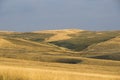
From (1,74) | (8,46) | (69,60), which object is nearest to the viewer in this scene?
(1,74)

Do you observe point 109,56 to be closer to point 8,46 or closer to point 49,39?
point 8,46

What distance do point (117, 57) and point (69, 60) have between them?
1279 cm

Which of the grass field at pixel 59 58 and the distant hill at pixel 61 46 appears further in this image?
the distant hill at pixel 61 46

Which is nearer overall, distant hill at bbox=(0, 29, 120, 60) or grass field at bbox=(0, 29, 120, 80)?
grass field at bbox=(0, 29, 120, 80)

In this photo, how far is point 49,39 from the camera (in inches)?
5940

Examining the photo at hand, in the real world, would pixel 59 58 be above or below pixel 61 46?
below

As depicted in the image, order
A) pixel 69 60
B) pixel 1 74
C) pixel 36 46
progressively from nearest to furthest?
pixel 1 74 < pixel 69 60 < pixel 36 46

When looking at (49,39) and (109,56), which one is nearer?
(109,56)

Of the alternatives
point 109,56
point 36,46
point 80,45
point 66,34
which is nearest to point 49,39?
point 66,34

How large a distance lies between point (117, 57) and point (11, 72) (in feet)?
168

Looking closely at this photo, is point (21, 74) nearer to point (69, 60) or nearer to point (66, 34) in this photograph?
point (69, 60)

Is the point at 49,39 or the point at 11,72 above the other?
the point at 49,39

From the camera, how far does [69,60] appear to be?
5781 cm

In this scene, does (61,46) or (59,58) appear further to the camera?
(61,46)
